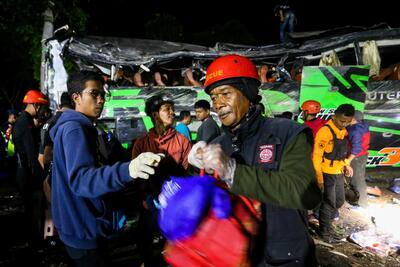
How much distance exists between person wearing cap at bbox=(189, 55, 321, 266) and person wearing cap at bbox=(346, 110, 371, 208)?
481 cm

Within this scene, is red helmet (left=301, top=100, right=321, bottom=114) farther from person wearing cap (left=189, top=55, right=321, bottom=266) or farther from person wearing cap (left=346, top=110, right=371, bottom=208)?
person wearing cap (left=189, top=55, right=321, bottom=266)

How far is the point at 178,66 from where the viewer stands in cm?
964

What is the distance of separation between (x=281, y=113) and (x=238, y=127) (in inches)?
275

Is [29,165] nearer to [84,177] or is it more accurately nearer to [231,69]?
[84,177]

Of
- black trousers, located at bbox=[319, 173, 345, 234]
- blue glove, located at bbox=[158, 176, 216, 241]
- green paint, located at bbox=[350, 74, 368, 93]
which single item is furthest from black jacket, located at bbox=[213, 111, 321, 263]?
green paint, located at bbox=[350, 74, 368, 93]

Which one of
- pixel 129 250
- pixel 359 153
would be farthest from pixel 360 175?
pixel 129 250

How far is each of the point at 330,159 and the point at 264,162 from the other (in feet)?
14.4

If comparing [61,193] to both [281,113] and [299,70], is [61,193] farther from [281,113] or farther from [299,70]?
[299,70]

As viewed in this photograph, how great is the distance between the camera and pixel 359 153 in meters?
6.52

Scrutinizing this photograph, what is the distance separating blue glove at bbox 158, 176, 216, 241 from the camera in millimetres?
1437

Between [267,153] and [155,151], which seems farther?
[155,151]

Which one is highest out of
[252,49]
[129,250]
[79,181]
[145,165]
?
[252,49]

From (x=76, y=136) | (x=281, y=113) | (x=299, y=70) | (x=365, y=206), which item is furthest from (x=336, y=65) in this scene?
(x=76, y=136)

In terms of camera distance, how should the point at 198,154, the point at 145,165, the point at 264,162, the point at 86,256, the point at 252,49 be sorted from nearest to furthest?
the point at 198,154, the point at 264,162, the point at 145,165, the point at 86,256, the point at 252,49
